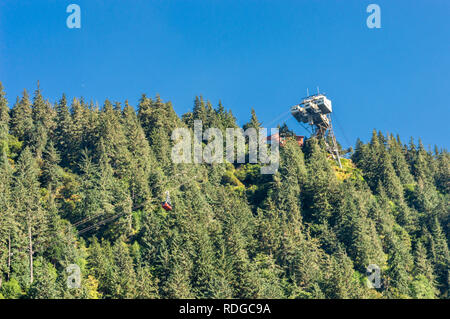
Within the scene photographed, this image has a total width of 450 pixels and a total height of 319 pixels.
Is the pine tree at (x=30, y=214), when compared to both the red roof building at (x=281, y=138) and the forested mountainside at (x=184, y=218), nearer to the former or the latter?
the forested mountainside at (x=184, y=218)

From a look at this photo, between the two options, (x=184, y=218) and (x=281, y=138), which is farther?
(x=281, y=138)

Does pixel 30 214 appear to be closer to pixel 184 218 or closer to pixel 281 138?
pixel 184 218

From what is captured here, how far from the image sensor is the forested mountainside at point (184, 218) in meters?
65.9

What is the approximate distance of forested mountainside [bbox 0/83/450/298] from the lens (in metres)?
65.9

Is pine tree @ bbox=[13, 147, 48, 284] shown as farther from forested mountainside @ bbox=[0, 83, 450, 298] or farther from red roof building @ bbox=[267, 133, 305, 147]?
red roof building @ bbox=[267, 133, 305, 147]

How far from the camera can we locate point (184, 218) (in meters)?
73.7

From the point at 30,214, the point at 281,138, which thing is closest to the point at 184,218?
the point at 30,214

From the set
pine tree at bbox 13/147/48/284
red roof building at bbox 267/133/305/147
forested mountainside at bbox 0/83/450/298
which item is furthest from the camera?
red roof building at bbox 267/133/305/147

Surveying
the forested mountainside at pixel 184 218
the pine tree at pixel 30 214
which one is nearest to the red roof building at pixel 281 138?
the forested mountainside at pixel 184 218

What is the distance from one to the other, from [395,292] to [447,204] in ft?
99.4

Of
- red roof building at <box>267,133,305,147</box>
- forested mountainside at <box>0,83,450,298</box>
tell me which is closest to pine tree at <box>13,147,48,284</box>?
forested mountainside at <box>0,83,450,298</box>

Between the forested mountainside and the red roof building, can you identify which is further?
the red roof building

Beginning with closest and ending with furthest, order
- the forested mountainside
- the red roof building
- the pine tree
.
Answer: the forested mountainside
the pine tree
the red roof building

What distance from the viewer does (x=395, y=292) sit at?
72062 mm
